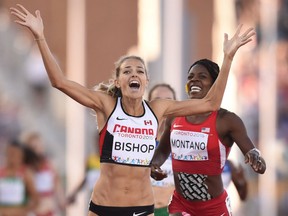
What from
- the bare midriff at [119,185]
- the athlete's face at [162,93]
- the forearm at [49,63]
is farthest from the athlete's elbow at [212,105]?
the athlete's face at [162,93]

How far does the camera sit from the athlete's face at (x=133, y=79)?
9.43 meters

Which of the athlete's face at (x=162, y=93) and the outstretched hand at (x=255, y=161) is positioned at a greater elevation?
the athlete's face at (x=162, y=93)

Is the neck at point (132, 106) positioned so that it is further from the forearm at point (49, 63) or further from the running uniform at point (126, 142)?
the forearm at point (49, 63)

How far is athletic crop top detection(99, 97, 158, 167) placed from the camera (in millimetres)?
9320

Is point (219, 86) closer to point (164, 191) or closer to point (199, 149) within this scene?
point (199, 149)

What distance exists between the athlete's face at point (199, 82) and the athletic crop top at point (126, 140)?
2.85 feet

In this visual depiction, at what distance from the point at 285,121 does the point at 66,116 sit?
526cm

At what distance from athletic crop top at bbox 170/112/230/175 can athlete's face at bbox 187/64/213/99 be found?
0.20 m

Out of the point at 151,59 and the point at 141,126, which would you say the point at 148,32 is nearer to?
the point at 151,59

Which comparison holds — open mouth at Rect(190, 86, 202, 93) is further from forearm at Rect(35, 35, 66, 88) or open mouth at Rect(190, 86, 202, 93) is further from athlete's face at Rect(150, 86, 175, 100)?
athlete's face at Rect(150, 86, 175, 100)

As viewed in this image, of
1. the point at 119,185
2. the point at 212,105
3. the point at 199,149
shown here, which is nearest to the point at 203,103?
the point at 212,105

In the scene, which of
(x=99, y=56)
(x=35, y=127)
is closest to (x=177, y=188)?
(x=35, y=127)

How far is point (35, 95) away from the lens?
29578 millimetres

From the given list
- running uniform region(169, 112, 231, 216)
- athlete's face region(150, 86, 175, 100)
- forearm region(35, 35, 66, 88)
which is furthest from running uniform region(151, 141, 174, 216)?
forearm region(35, 35, 66, 88)
